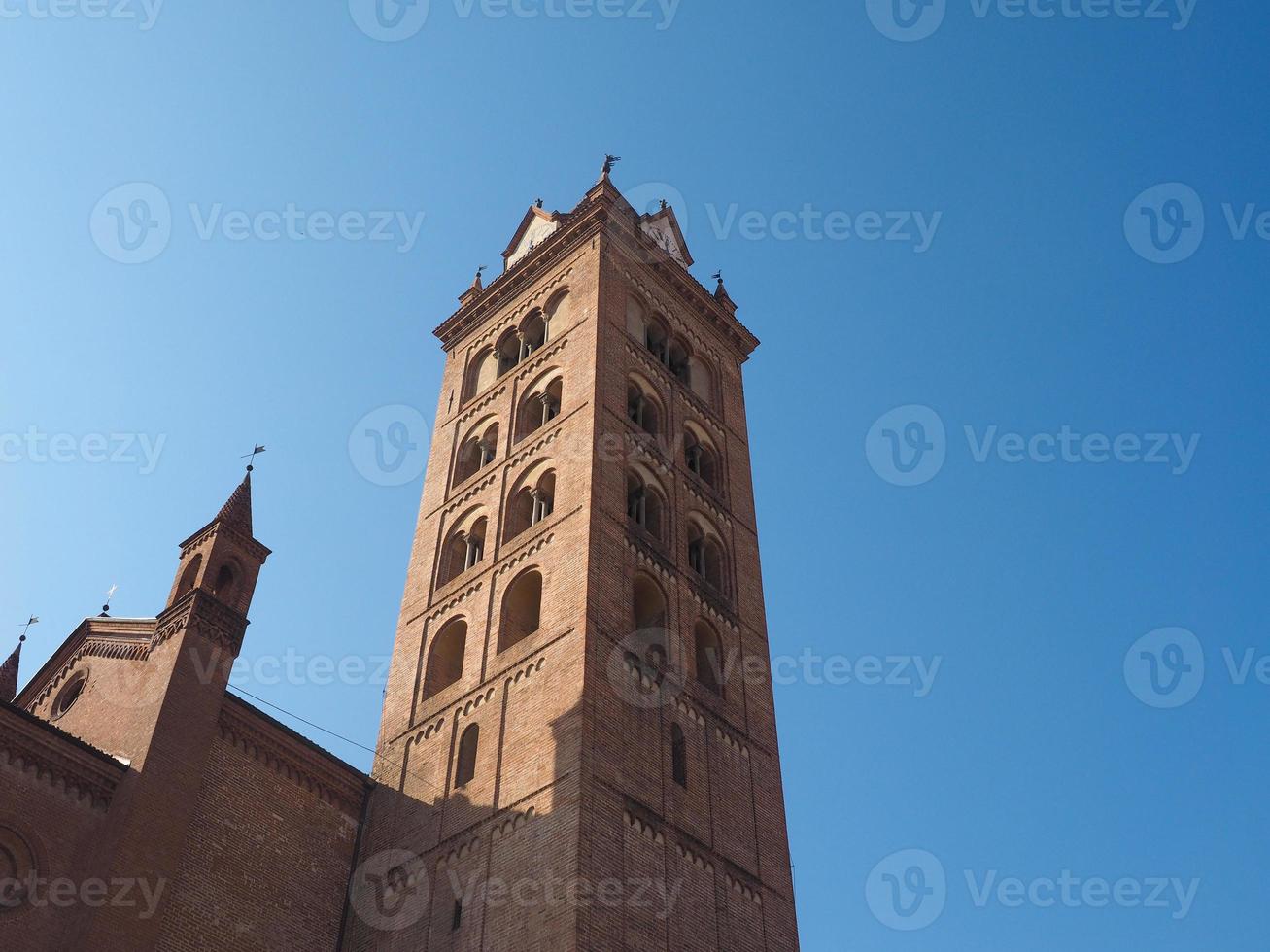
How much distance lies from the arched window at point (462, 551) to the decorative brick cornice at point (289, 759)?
579cm

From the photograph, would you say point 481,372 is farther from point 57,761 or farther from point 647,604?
point 57,761

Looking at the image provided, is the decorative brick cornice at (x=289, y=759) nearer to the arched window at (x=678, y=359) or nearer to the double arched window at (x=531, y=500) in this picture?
the double arched window at (x=531, y=500)

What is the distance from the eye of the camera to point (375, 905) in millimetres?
23172

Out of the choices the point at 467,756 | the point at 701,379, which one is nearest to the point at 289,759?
the point at 467,756

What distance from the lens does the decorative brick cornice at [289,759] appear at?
2331 centimetres

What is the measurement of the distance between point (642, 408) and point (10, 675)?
15725 millimetres

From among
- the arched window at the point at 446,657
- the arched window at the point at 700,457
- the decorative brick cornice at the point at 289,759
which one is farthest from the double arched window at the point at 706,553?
the decorative brick cornice at the point at 289,759

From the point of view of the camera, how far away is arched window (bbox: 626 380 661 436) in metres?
31.7

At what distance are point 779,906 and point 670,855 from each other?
3003mm

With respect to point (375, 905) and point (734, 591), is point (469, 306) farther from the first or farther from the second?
point (375, 905)

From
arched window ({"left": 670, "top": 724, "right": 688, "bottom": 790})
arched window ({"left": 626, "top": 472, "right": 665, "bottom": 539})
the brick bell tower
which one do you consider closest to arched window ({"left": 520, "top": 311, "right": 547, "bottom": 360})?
the brick bell tower

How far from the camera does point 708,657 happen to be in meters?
27.8

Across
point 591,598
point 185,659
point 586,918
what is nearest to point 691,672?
point 591,598

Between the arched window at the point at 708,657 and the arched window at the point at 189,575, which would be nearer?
the arched window at the point at 189,575
